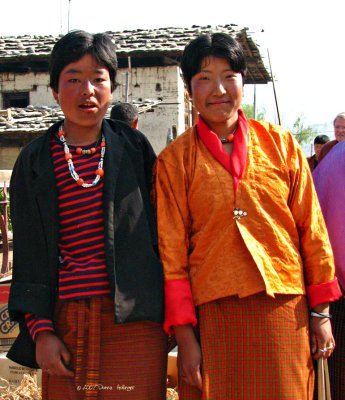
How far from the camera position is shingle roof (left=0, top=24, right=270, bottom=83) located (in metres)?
15.9

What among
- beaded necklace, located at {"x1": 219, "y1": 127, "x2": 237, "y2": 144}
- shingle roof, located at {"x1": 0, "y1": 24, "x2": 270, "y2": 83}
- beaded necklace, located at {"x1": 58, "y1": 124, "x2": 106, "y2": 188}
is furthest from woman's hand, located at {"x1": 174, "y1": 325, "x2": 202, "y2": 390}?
shingle roof, located at {"x1": 0, "y1": 24, "x2": 270, "y2": 83}

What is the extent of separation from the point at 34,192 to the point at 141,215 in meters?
0.40

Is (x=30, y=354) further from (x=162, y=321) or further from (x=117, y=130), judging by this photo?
(x=117, y=130)

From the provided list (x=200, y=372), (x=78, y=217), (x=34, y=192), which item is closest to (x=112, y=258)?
(x=78, y=217)

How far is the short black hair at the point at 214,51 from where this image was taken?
224 cm

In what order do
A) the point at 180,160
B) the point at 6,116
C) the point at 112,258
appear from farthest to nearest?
the point at 6,116 < the point at 180,160 < the point at 112,258

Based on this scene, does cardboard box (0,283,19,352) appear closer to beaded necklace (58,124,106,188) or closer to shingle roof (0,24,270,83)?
beaded necklace (58,124,106,188)

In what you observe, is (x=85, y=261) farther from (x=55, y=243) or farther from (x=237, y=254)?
(x=237, y=254)

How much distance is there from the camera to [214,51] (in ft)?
7.38

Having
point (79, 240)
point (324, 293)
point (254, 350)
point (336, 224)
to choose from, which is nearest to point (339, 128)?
point (336, 224)

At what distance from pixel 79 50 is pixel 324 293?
126cm

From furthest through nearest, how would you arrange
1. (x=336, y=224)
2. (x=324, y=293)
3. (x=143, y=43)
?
1. (x=143, y=43)
2. (x=336, y=224)
3. (x=324, y=293)

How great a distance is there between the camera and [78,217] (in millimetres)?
2121

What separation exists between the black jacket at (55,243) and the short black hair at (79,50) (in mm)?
298
